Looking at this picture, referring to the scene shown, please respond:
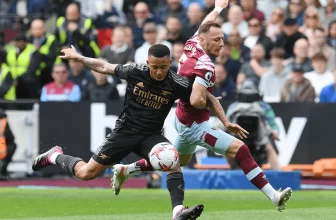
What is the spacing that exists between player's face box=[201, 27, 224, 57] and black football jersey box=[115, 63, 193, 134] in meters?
0.94

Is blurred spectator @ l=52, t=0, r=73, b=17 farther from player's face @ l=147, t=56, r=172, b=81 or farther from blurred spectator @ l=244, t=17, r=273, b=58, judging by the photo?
player's face @ l=147, t=56, r=172, b=81

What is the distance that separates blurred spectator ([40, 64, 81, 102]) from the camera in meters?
20.3

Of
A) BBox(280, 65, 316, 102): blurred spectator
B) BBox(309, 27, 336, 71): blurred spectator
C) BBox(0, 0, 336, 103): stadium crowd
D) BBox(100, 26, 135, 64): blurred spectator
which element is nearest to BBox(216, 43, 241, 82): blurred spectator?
BBox(0, 0, 336, 103): stadium crowd

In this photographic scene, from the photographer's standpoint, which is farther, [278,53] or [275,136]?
[278,53]

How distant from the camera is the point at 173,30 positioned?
21.5 m

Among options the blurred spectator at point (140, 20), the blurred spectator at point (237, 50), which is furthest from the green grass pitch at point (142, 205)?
the blurred spectator at point (140, 20)

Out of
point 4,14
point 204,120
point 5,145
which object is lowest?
point 5,145

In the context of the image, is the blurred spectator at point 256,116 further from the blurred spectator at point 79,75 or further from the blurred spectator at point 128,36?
the blurred spectator at point 128,36

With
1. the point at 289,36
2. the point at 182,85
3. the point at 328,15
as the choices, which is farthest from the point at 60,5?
the point at 182,85

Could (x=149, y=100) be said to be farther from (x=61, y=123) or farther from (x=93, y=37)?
(x=93, y=37)

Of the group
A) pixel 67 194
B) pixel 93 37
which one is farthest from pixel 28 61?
pixel 67 194

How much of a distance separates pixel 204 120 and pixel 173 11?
1054 centimetres

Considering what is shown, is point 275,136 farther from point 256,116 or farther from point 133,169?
point 133,169

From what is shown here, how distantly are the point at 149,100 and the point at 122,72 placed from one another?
461 millimetres
